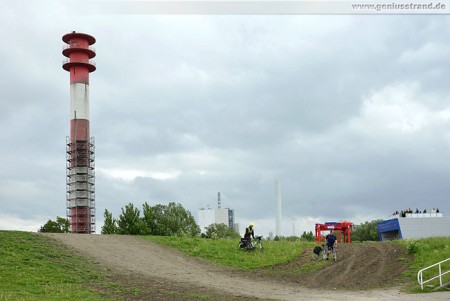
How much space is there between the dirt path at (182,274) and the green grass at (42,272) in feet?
5.36

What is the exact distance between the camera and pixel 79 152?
261 feet

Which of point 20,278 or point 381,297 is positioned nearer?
point 381,297

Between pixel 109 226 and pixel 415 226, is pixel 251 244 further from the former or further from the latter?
pixel 415 226

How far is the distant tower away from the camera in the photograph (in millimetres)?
79188

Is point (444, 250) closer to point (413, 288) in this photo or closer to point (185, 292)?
point (413, 288)

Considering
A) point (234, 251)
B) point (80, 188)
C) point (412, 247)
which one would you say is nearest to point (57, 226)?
point (80, 188)

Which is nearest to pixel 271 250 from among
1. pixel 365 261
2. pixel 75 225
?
pixel 365 261

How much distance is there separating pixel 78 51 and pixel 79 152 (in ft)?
49.7

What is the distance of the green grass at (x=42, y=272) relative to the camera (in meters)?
23.2

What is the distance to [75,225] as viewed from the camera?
79.6 m

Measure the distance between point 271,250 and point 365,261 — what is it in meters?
6.91

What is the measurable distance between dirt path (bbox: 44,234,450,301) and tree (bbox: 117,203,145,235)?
2244 centimetres

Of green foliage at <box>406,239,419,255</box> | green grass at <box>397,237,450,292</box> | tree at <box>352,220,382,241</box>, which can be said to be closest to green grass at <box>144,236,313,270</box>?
green foliage at <box>406,239,419,255</box>

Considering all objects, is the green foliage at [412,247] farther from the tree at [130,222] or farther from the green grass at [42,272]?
the tree at [130,222]
